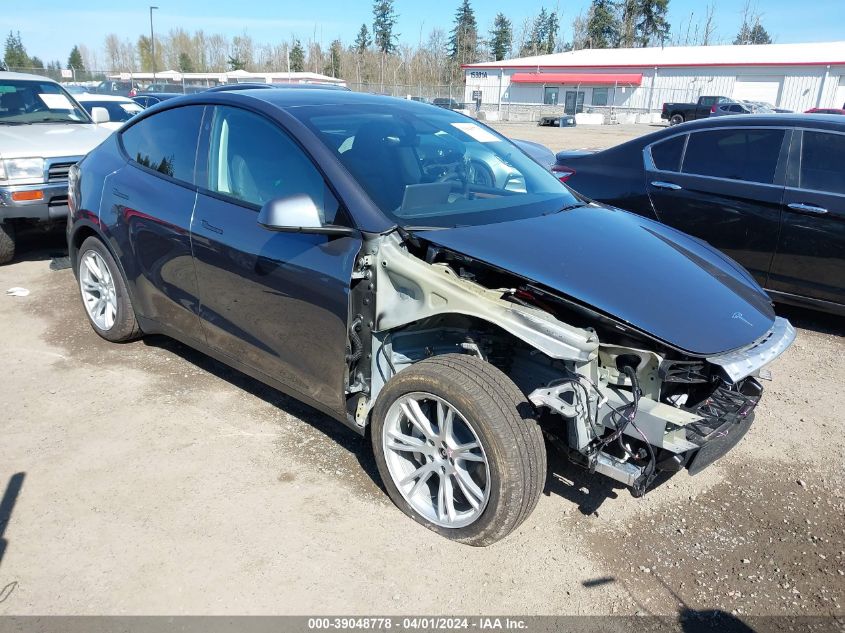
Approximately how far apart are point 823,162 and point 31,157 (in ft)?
22.8

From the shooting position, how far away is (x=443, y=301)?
2.71 meters

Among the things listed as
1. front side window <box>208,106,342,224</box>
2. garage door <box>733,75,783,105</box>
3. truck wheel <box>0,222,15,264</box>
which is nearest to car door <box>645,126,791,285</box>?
front side window <box>208,106,342,224</box>

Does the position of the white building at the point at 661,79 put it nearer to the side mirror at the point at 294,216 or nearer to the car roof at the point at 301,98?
the car roof at the point at 301,98

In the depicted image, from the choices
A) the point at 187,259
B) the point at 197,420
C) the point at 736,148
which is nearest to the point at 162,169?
the point at 187,259

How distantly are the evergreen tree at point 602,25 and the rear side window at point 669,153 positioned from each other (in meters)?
86.8

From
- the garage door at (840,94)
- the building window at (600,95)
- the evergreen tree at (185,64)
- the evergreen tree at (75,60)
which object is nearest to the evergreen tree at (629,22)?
the building window at (600,95)

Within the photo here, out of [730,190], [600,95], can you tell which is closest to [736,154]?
[730,190]

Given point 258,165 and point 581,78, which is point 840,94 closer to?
point 581,78

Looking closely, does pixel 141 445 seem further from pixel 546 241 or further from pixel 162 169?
pixel 546 241

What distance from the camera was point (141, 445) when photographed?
3.51 meters

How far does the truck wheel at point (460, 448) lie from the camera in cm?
255

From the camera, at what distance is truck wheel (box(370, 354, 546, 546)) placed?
255 cm

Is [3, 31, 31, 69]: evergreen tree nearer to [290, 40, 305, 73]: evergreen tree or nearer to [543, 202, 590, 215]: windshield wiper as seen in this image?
[290, 40, 305, 73]: evergreen tree

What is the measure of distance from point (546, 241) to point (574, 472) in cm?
124
